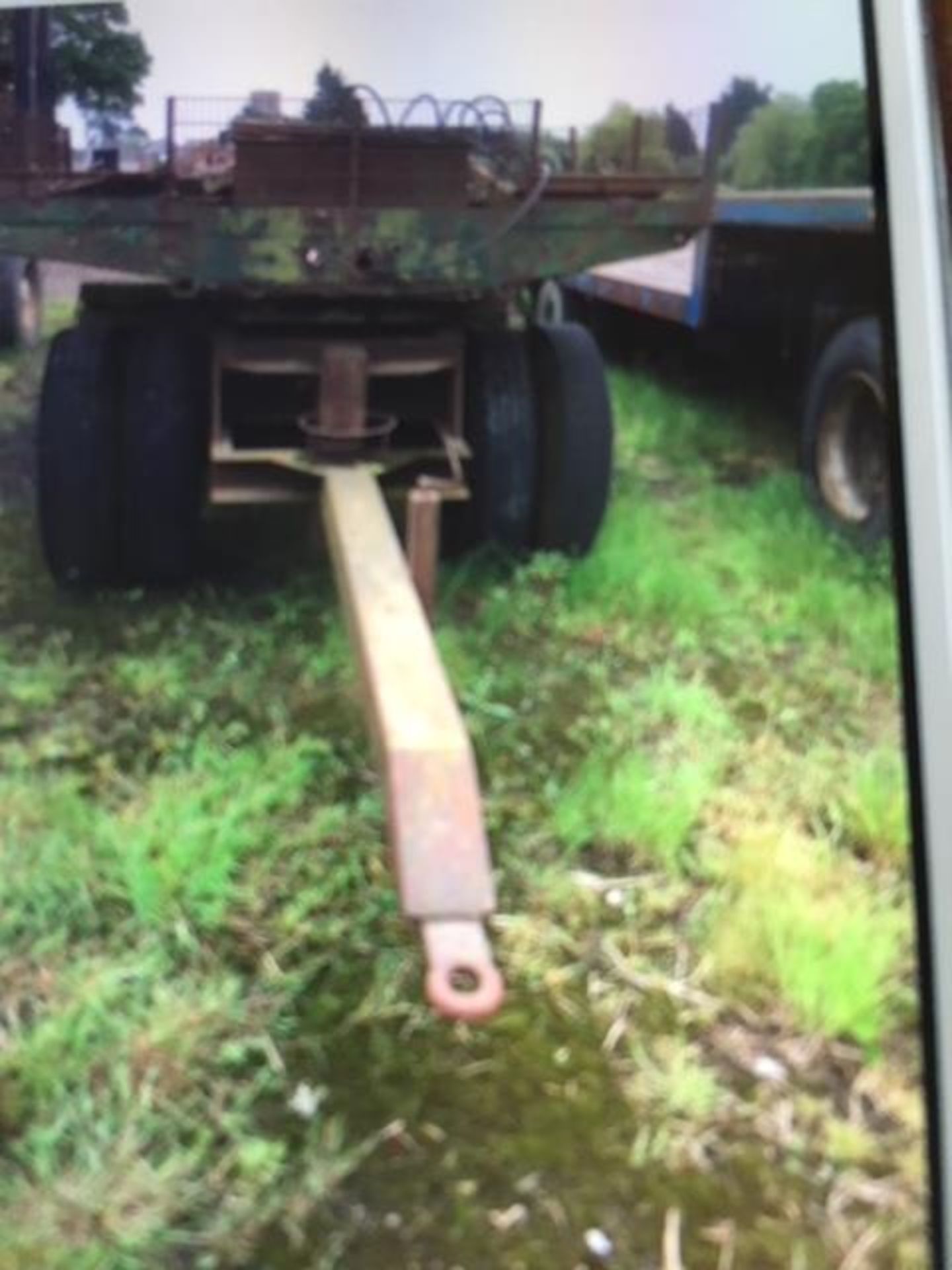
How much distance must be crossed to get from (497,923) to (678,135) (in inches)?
10.3

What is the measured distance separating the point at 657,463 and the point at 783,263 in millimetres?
79

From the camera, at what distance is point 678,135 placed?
0.47 meters

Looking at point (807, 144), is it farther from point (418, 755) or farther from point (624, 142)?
point (418, 755)

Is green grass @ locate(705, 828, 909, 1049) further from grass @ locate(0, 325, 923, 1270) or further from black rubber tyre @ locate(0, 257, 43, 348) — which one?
black rubber tyre @ locate(0, 257, 43, 348)

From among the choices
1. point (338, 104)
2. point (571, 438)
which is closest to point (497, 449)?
point (571, 438)

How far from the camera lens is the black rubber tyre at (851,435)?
443 mm

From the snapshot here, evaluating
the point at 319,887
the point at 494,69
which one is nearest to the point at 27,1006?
the point at 319,887

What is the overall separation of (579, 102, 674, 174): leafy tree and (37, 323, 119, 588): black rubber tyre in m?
0.18

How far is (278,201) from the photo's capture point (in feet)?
1.55

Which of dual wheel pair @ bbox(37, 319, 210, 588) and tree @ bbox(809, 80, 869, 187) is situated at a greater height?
tree @ bbox(809, 80, 869, 187)

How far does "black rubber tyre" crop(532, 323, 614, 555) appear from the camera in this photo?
0.50m

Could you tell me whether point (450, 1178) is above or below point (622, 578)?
below

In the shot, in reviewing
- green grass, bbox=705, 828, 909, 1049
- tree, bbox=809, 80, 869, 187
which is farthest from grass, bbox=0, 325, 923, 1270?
tree, bbox=809, 80, 869, 187

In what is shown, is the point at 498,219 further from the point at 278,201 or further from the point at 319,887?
the point at 319,887
